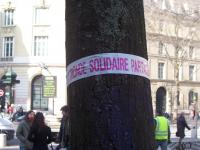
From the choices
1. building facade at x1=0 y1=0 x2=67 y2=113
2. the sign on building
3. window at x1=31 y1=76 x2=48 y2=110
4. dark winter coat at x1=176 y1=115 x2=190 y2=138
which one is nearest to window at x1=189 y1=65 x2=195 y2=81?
building facade at x1=0 y1=0 x2=67 y2=113

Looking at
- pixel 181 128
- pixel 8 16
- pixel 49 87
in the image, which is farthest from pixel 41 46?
pixel 181 128

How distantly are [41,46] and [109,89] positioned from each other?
53.3 metres

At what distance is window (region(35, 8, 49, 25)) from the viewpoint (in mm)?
55862

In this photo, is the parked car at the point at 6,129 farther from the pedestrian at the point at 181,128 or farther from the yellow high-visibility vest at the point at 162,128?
the yellow high-visibility vest at the point at 162,128

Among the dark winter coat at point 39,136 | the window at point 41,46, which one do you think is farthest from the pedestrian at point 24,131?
the window at point 41,46

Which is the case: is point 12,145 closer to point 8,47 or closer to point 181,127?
point 181,127

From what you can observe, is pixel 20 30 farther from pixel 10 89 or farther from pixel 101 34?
pixel 101 34

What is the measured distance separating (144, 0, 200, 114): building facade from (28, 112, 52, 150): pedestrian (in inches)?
1816

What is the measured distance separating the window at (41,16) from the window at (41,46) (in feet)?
4.97

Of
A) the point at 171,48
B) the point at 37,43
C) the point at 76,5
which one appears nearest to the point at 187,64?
the point at 171,48

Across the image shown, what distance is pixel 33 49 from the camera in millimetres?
55469

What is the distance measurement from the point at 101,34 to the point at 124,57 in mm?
152

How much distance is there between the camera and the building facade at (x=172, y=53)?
59594mm

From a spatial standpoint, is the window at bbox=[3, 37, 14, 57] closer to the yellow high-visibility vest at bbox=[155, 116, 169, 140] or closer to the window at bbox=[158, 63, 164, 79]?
the window at bbox=[158, 63, 164, 79]
